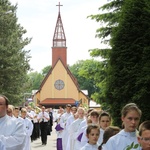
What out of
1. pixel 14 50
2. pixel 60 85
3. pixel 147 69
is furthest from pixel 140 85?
pixel 60 85

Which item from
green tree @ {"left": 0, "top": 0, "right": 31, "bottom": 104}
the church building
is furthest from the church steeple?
green tree @ {"left": 0, "top": 0, "right": 31, "bottom": 104}

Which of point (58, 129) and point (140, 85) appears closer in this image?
point (140, 85)

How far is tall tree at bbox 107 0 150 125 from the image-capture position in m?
11.6

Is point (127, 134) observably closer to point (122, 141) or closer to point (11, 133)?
point (122, 141)

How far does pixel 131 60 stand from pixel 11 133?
402 cm

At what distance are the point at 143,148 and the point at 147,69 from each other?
20.0ft

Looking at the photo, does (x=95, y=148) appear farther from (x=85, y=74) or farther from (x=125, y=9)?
(x=85, y=74)

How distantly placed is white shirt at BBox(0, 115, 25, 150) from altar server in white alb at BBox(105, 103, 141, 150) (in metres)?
2.71

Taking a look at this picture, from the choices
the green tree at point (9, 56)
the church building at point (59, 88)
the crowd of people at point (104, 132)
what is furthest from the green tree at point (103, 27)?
the church building at point (59, 88)

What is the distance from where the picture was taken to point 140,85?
1163 cm

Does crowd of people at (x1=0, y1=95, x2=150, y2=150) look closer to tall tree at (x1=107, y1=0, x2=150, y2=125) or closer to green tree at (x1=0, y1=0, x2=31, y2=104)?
tall tree at (x1=107, y1=0, x2=150, y2=125)

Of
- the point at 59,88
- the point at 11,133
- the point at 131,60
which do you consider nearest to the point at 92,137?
the point at 11,133

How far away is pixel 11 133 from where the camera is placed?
29.7ft

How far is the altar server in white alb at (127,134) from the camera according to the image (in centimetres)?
659
